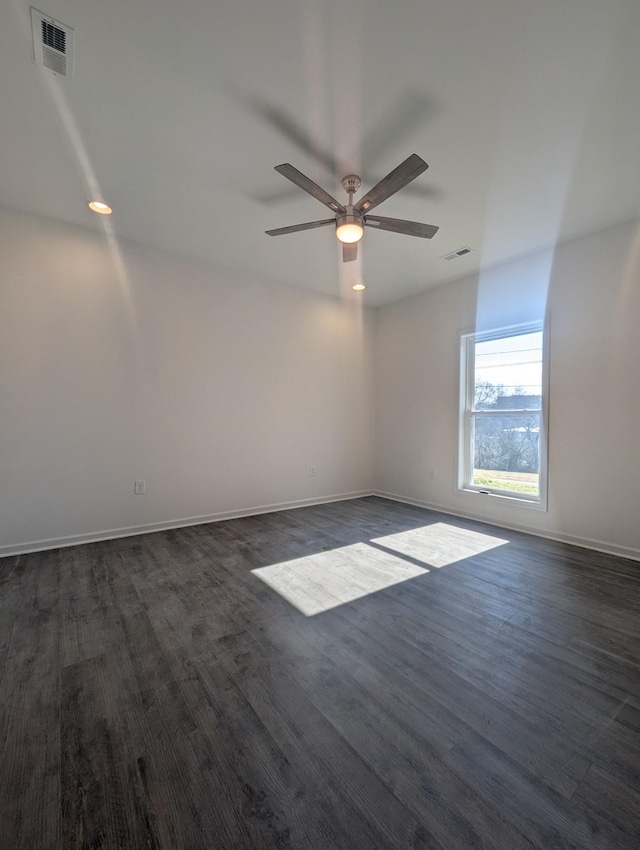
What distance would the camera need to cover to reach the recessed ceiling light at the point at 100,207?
9.29 feet

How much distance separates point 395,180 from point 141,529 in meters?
3.60

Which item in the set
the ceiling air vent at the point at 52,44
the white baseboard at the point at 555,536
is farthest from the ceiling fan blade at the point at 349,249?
the white baseboard at the point at 555,536

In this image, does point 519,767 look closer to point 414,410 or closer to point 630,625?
point 630,625

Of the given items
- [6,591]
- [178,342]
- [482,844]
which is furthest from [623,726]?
[178,342]

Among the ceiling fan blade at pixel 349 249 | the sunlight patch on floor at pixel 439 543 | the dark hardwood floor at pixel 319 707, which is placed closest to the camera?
the dark hardwood floor at pixel 319 707

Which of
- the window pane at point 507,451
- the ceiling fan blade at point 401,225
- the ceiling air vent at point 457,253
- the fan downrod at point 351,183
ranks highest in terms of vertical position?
the ceiling air vent at point 457,253

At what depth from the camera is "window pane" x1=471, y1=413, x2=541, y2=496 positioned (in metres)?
3.64

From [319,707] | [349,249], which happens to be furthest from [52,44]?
[319,707]

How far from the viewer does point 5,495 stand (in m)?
2.91

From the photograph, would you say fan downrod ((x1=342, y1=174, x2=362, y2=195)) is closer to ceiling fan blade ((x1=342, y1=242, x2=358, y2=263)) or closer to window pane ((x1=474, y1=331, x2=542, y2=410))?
ceiling fan blade ((x1=342, y1=242, x2=358, y2=263))

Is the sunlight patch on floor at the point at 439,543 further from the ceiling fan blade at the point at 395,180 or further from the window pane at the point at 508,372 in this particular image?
the ceiling fan blade at the point at 395,180

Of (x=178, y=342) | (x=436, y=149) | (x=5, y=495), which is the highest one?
(x=436, y=149)

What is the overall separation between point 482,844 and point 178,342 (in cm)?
390

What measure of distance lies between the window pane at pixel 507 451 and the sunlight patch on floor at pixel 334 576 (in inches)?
68.9
